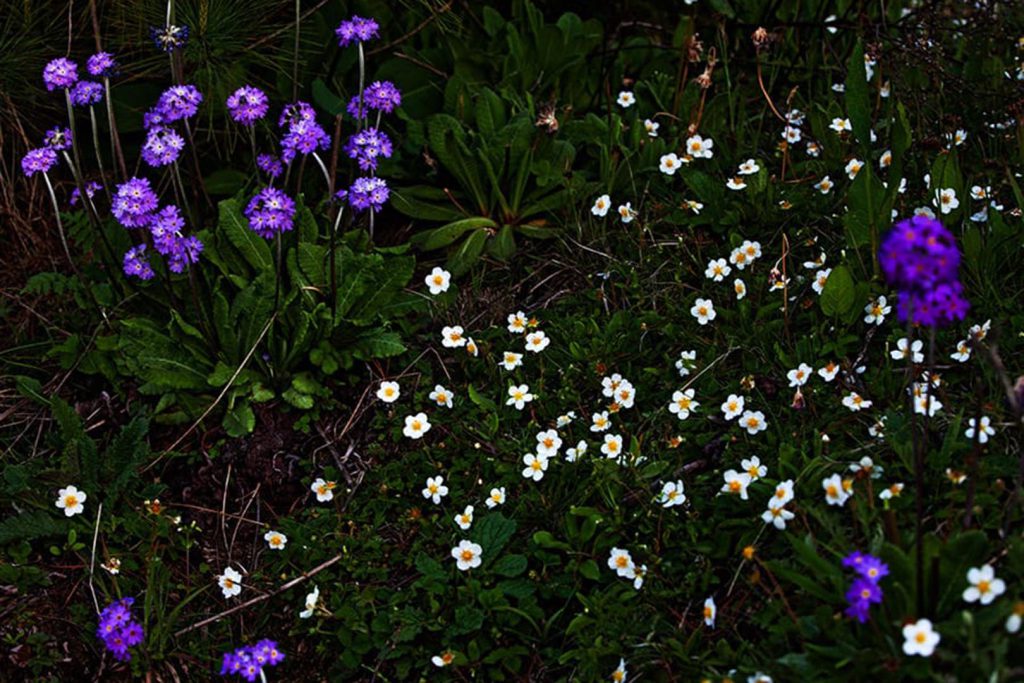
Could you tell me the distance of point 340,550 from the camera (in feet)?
8.78

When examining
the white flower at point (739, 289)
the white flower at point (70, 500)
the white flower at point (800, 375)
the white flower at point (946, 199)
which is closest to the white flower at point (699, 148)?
the white flower at point (739, 289)

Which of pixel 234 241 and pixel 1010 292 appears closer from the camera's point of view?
pixel 1010 292

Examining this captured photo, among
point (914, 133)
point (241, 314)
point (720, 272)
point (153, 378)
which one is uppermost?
point (914, 133)

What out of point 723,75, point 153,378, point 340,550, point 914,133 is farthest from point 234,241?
→ point 914,133

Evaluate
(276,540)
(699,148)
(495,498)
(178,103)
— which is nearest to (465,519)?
(495,498)

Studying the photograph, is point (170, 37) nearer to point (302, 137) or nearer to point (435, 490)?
point (302, 137)

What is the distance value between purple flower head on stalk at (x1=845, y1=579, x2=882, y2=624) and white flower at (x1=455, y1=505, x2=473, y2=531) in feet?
3.35

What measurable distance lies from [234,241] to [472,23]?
1.21 meters

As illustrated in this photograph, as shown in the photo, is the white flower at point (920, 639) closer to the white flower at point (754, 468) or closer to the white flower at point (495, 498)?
the white flower at point (754, 468)

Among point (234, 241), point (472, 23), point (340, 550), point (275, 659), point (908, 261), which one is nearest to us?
point (908, 261)

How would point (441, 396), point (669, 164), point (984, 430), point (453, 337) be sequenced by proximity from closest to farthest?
point (984, 430) → point (441, 396) → point (453, 337) → point (669, 164)

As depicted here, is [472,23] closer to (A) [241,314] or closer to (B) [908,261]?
(A) [241,314]

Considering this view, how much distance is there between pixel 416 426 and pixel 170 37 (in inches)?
46.0

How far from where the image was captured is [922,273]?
5.41 feet
